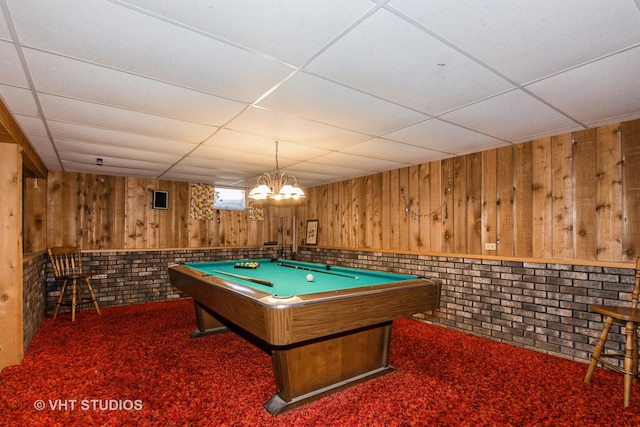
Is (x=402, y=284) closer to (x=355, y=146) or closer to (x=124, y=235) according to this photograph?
(x=355, y=146)

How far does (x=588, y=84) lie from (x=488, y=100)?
59 centimetres

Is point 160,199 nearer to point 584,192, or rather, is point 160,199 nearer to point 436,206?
point 436,206

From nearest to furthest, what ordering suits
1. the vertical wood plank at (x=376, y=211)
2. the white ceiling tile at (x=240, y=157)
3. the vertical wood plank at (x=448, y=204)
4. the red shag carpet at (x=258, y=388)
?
1. the red shag carpet at (x=258, y=388)
2. the white ceiling tile at (x=240, y=157)
3. the vertical wood plank at (x=448, y=204)
4. the vertical wood plank at (x=376, y=211)

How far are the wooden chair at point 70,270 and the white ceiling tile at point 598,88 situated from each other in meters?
5.73

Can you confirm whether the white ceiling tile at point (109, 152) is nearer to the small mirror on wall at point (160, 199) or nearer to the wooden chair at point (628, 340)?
the small mirror on wall at point (160, 199)

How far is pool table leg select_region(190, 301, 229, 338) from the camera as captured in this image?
385cm

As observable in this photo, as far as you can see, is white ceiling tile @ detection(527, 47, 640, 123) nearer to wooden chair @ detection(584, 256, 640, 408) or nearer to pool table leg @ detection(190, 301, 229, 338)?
wooden chair @ detection(584, 256, 640, 408)

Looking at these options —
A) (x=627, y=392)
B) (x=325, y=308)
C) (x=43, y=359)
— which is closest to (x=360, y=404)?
(x=325, y=308)

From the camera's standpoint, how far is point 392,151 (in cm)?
401

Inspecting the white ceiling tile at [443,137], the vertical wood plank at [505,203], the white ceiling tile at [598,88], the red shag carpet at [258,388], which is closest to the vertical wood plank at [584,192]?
the white ceiling tile at [598,88]

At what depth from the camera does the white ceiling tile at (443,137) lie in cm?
311

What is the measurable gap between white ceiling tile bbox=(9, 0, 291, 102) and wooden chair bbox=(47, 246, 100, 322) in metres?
3.88

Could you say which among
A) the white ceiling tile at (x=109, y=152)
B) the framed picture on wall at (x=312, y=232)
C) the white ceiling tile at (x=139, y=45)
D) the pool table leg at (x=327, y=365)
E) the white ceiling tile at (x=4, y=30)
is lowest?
the pool table leg at (x=327, y=365)

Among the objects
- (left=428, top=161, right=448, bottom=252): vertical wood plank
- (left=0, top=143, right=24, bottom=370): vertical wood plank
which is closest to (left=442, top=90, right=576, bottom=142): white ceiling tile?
(left=428, top=161, right=448, bottom=252): vertical wood plank
